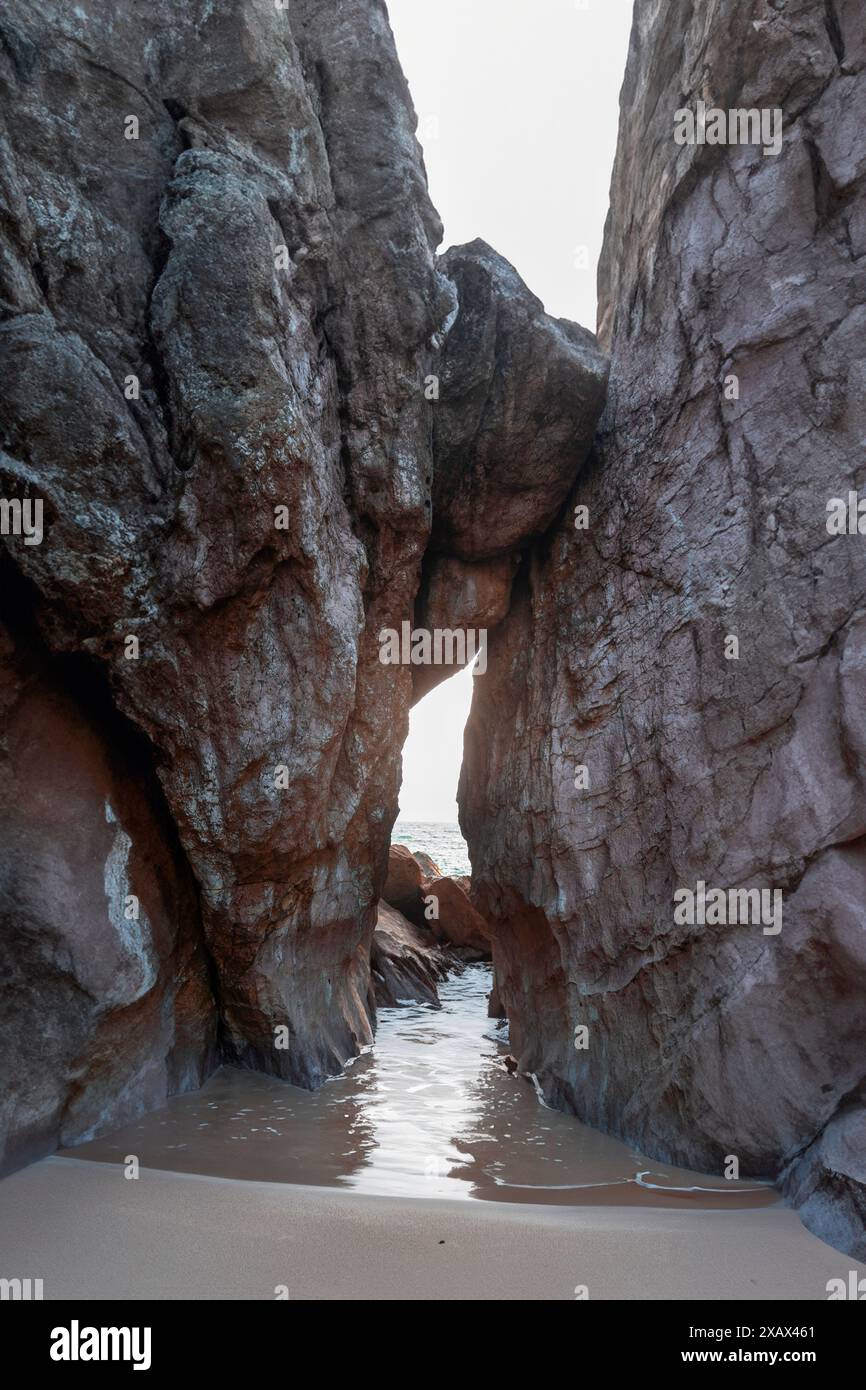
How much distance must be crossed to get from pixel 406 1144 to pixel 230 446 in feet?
17.6

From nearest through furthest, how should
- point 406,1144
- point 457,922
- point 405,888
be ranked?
point 406,1144 → point 405,888 → point 457,922

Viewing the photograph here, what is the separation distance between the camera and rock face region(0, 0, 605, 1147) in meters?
6.15

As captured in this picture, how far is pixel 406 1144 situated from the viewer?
6.39 m

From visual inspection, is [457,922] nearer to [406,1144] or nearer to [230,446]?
[406,1144]

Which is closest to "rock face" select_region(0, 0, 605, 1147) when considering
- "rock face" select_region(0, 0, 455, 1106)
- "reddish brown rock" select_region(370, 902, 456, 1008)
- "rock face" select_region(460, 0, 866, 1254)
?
"rock face" select_region(0, 0, 455, 1106)

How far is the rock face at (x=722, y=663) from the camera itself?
5.60 m

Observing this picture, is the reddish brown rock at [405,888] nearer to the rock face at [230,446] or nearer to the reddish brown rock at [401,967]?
the reddish brown rock at [401,967]

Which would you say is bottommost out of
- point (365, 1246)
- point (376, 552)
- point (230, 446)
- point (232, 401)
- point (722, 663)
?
point (365, 1246)

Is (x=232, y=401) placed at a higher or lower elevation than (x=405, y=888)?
higher

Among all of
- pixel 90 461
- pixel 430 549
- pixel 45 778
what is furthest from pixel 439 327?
pixel 45 778

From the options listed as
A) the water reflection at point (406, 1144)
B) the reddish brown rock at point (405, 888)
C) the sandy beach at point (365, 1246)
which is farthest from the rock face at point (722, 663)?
the reddish brown rock at point (405, 888)

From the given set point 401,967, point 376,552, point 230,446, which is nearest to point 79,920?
point 230,446

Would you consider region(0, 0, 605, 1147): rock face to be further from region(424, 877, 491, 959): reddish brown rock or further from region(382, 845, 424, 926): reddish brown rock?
region(424, 877, 491, 959): reddish brown rock

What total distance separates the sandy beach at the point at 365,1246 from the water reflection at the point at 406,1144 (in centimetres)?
33
